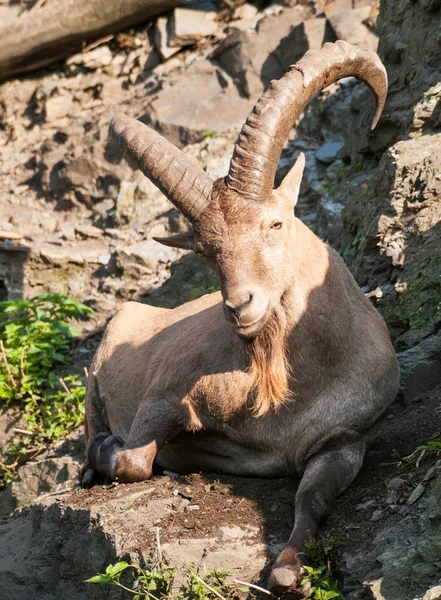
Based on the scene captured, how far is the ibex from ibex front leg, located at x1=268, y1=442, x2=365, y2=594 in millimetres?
10

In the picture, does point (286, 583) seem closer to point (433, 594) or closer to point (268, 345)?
point (433, 594)

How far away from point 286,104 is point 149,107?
7.65m

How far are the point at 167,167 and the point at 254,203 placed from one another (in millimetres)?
832

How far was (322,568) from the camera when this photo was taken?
4.77 metres

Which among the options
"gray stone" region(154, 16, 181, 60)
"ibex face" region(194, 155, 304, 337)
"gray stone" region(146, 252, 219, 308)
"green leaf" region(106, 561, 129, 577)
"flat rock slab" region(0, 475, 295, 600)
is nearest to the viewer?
"green leaf" region(106, 561, 129, 577)

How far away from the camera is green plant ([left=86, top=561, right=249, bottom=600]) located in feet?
15.7

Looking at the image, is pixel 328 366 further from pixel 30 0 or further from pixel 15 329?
pixel 30 0

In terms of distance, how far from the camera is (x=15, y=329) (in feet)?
34.2

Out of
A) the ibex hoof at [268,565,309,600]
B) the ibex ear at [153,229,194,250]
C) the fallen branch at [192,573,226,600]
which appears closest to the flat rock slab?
the fallen branch at [192,573,226,600]

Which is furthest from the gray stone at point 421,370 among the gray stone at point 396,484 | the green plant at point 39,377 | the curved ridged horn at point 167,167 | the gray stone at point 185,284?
the green plant at point 39,377

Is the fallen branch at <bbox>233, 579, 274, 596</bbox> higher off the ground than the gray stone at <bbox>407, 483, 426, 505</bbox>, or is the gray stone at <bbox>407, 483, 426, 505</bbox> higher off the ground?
the gray stone at <bbox>407, 483, 426, 505</bbox>

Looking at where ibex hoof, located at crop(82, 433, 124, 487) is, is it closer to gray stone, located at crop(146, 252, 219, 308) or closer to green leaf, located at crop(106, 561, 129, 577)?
green leaf, located at crop(106, 561, 129, 577)

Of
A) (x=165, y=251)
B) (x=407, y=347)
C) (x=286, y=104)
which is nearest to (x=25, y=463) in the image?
(x=165, y=251)

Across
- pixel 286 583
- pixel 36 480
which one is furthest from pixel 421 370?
pixel 36 480
